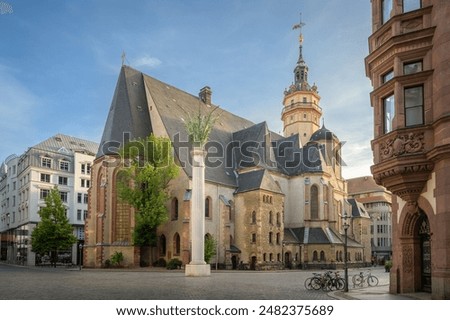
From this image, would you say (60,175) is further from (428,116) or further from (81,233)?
(428,116)

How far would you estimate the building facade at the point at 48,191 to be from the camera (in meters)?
32.4

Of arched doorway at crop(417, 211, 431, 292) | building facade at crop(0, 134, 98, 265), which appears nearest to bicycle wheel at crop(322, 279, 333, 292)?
arched doorway at crop(417, 211, 431, 292)

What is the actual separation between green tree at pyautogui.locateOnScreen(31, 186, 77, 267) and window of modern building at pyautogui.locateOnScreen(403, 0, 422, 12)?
3386 centimetres

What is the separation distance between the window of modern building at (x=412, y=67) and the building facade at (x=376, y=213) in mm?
41243

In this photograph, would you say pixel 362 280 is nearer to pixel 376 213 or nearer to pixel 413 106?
pixel 413 106

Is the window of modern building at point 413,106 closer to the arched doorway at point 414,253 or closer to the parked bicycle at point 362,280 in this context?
the arched doorway at point 414,253

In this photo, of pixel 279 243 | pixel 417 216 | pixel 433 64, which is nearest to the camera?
pixel 433 64

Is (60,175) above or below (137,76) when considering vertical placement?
below

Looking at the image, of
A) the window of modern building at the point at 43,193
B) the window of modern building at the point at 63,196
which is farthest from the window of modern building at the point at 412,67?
the window of modern building at the point at 63,196

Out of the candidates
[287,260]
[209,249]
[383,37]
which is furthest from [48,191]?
[383,37]

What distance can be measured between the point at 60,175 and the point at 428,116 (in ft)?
121
